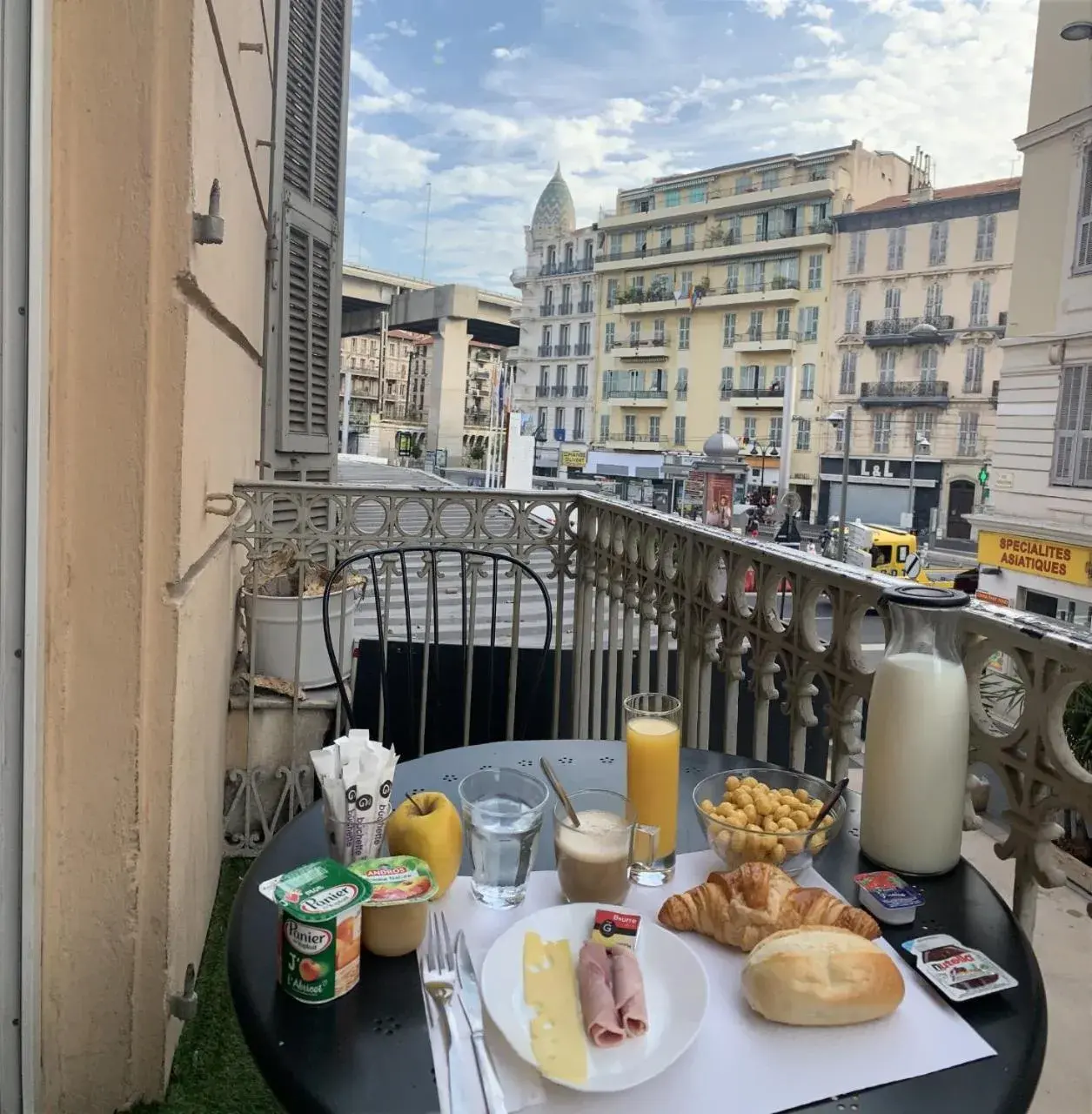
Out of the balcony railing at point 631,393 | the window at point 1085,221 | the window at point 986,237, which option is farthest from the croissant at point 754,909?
the balcony railing at point 631,393

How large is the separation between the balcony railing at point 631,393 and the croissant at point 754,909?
36.9m

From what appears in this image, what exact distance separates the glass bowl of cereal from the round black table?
0.07 metres

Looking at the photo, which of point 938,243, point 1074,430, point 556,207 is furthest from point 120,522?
point 556,207

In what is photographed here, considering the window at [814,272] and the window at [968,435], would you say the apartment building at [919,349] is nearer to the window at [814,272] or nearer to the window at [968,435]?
the window at [968,435]

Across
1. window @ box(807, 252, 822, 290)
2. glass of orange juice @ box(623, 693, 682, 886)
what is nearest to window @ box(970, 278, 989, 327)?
window @ box(807, 252, 822, 290)

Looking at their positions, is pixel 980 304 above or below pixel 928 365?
above

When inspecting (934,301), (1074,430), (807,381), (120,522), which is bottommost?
(120,522)

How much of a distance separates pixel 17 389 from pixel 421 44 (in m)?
13.8

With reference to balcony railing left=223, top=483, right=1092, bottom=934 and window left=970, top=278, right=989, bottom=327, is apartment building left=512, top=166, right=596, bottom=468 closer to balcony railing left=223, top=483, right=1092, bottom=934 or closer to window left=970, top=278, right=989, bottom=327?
window left=970, top=278, right=989, bottom=327

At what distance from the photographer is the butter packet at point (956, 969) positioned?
75 centimetres

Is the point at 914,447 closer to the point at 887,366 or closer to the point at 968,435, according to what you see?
the point at 968,435

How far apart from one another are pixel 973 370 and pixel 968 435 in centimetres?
242

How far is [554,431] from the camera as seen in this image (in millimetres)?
40469

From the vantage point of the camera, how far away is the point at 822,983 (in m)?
0.69
